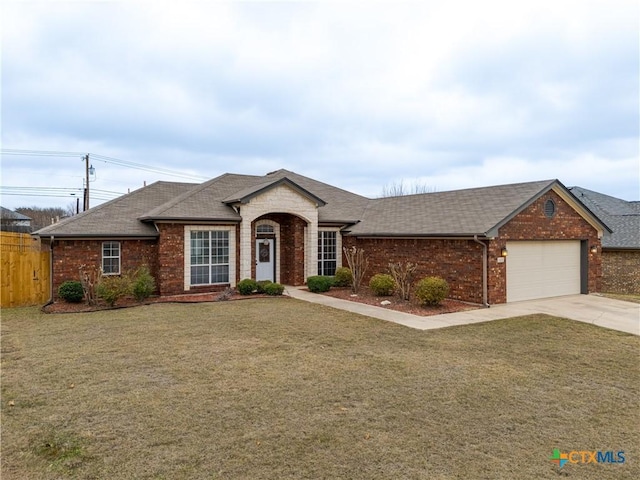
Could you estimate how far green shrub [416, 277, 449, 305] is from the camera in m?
12.7

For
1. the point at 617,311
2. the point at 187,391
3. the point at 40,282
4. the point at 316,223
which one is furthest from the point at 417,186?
the point at 187,391

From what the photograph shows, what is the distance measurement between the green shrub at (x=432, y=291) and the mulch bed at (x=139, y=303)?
239 inches

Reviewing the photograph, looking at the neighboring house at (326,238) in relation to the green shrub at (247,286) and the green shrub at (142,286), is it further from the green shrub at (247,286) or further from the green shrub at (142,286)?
the green shrub at (142,286)

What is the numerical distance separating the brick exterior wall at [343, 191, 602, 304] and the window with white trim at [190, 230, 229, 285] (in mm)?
6834

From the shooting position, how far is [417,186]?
211ft

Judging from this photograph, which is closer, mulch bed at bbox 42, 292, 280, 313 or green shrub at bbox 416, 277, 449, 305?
green shrub at bbox 416, 277, 449, 305

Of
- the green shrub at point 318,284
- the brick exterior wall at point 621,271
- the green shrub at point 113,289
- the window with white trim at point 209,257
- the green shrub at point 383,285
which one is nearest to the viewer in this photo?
the green shrub at point 113,289

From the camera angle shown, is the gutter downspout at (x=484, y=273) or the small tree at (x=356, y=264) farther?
the small tree at (x=356, y=264)

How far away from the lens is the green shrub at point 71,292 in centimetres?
1372

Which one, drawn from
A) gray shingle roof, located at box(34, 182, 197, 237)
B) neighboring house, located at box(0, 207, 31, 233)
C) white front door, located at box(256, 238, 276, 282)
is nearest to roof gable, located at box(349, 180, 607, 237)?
white front door, located at box(256, 238, 276, 282)

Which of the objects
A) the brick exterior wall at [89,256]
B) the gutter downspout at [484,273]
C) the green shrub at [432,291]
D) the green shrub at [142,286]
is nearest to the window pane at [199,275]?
the brick exterior wall at [89,256]

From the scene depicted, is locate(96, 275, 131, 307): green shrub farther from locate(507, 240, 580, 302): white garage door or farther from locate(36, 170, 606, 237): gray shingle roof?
locate(507, 240, 580, 302): white garage door

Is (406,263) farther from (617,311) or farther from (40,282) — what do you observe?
(40,282)

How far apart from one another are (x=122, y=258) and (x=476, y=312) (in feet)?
43.3
